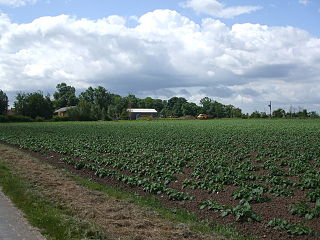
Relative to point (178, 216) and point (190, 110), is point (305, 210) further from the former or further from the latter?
point (190, 110)

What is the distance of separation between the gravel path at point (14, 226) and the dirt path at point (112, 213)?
1.17m

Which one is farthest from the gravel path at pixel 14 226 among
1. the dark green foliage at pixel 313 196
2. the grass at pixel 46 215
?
the dark green foliage at pixel 313 196

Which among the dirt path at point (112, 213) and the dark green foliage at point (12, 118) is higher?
the dark green foliage at point (12, 118)

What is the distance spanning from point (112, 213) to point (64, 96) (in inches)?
6212

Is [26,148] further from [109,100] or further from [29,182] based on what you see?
[109,100]

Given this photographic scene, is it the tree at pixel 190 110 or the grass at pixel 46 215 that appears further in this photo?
the tree at pixel 190 110

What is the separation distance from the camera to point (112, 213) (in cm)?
832

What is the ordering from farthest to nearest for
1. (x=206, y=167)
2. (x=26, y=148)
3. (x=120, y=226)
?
(x=26, y=148) < (x=206, y=167) < (x=120, y=226)

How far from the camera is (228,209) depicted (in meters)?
8.54

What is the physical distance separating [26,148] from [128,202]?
16.6 m

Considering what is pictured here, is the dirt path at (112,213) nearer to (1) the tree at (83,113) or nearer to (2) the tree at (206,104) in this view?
(1) the tree at (83,113)

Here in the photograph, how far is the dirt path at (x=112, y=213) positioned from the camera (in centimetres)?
684

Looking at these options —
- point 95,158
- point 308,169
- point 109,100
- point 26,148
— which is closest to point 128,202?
point 308,169

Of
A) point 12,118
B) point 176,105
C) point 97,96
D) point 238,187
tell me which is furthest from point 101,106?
point 238,187
